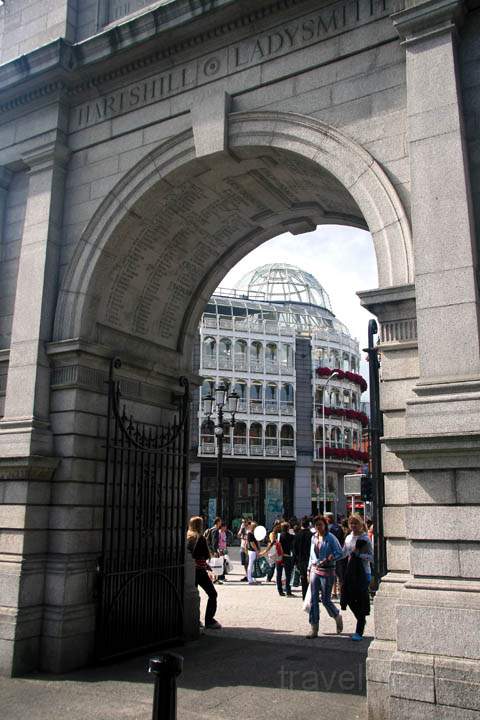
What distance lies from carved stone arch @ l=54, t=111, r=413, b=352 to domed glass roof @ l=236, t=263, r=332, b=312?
45.8 m

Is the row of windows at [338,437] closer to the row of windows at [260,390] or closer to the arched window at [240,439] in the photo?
the row of windows at [260,390]

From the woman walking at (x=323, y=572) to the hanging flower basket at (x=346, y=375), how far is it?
39728mm

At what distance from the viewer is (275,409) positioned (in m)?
51.8

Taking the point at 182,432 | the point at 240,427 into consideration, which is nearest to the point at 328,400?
the point at 240,427

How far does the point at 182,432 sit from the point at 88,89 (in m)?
5.76

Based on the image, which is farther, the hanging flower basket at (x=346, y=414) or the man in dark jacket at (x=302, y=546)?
the hanging flower basket at (x=346, y=414)

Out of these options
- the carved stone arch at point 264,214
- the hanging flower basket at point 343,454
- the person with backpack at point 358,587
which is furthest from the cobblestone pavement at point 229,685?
the hanging flower basket at point 343,454

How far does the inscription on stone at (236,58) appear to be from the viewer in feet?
28.4

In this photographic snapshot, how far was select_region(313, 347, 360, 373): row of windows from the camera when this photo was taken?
54.8 metres

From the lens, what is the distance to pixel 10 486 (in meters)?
9.51

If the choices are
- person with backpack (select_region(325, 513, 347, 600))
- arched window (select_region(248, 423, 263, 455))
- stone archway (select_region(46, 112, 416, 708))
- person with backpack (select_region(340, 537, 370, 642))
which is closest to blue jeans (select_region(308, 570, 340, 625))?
person with backpack (select_region(340, 537, 370, 642))

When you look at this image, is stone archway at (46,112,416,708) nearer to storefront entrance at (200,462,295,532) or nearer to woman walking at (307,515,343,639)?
woman walking at (307,515,343,639)

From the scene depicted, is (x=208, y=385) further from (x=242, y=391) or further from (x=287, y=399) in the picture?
(x=287, y=399)

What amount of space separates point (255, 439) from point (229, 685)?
42096 mm
